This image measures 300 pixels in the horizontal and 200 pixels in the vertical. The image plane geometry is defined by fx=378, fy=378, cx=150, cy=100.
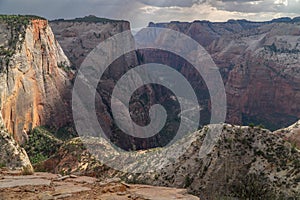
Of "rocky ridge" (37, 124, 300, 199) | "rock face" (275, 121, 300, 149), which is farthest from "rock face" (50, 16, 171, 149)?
"rocky ridge" (37, 124, 300, 199)

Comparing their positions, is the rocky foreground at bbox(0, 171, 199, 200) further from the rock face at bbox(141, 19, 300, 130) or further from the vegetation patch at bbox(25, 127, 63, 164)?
the rock face at bbox(141, 19, 300, 130)

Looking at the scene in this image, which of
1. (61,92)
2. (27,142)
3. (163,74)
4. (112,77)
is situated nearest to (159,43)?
(163,74)

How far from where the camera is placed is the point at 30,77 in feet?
169

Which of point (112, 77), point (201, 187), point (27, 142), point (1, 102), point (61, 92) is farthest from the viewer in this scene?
point (112, 77)

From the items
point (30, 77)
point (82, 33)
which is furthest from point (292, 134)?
point (82, 33)

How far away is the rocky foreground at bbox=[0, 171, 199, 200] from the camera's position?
35.4 ft

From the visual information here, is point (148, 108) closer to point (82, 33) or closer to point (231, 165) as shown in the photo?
point (82, 33)

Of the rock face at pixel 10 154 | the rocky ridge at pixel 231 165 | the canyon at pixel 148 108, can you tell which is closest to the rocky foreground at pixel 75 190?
the canyon at pixel 148 108

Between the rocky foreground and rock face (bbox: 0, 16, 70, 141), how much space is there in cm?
3305

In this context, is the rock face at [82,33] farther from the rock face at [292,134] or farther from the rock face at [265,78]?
the rock face at [292,134]

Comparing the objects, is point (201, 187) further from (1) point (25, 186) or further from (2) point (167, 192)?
(1) point (25, 186)

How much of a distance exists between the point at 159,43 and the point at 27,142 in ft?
415

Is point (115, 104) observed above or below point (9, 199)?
below

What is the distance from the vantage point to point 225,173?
21391mm
